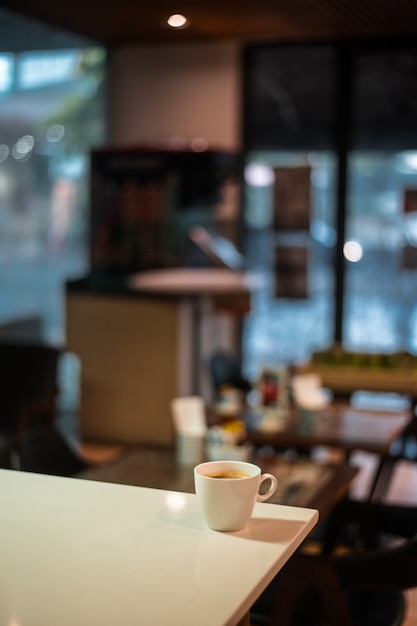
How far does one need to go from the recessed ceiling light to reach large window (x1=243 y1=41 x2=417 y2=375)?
4951 millimetres

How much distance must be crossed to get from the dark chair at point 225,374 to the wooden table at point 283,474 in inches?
85.2

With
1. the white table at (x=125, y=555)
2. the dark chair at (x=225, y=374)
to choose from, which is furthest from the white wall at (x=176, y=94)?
the white table at (x=125, y=555)

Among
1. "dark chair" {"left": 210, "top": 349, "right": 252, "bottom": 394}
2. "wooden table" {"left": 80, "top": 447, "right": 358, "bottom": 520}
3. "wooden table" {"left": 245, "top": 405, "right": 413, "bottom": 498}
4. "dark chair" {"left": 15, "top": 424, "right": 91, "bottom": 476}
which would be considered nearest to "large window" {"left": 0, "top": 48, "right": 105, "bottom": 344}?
"dark chair" {"left": 210, "top": 349, "right": 252, "bottom": 394}

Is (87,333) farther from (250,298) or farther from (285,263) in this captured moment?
(285,263)

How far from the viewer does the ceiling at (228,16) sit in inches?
93.7

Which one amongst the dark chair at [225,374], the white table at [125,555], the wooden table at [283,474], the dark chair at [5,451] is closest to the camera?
the white table at [125,555]

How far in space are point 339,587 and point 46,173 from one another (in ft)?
15.9

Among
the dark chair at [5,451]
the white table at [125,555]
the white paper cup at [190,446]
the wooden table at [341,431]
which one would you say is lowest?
the dark chair at [5,451]

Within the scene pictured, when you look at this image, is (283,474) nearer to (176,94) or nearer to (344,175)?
(344,175)

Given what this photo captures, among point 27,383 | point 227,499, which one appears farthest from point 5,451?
point 227,499

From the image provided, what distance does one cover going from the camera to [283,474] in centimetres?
348

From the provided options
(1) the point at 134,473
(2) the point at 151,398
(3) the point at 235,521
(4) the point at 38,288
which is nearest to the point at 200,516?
(3) the point at 235,521

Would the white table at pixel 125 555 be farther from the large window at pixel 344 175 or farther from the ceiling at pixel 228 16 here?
the large window at pixel 344 175

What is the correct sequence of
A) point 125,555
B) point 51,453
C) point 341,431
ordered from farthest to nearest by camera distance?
point 341,431 < point 51,453 < point 125,555
